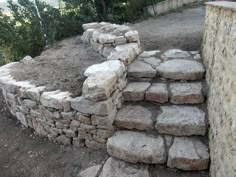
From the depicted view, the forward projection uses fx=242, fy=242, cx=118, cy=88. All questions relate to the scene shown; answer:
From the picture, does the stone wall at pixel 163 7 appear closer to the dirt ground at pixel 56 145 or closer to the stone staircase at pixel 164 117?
the dirt ground at pixel 56 145

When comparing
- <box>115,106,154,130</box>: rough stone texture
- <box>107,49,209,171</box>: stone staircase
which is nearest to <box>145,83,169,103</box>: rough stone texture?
<box>107,49,209,171</box>: stone staircase

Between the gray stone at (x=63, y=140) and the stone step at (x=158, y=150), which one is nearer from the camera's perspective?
the stone step at (x=158, y=150)

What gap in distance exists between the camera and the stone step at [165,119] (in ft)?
8.27

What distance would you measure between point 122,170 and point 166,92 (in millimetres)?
1002

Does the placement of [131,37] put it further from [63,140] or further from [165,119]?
[63,140]

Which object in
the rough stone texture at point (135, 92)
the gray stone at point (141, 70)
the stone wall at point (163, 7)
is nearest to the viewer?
the rough stone texture at point (135, 92)

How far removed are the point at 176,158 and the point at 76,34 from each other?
4.26 m

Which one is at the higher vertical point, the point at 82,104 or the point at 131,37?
the point at 131,37

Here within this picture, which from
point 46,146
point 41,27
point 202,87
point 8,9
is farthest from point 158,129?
point 8,9

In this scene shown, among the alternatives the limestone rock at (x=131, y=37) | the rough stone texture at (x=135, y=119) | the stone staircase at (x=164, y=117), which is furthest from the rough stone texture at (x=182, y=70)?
the limestone rock at (x=131, y=37)

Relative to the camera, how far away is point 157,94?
2.82 m

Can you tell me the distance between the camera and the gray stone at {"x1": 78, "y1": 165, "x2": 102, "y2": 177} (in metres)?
2.50

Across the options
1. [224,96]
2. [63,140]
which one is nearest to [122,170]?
[63,140]

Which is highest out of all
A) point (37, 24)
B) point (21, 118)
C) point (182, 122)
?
point (37, 24)
